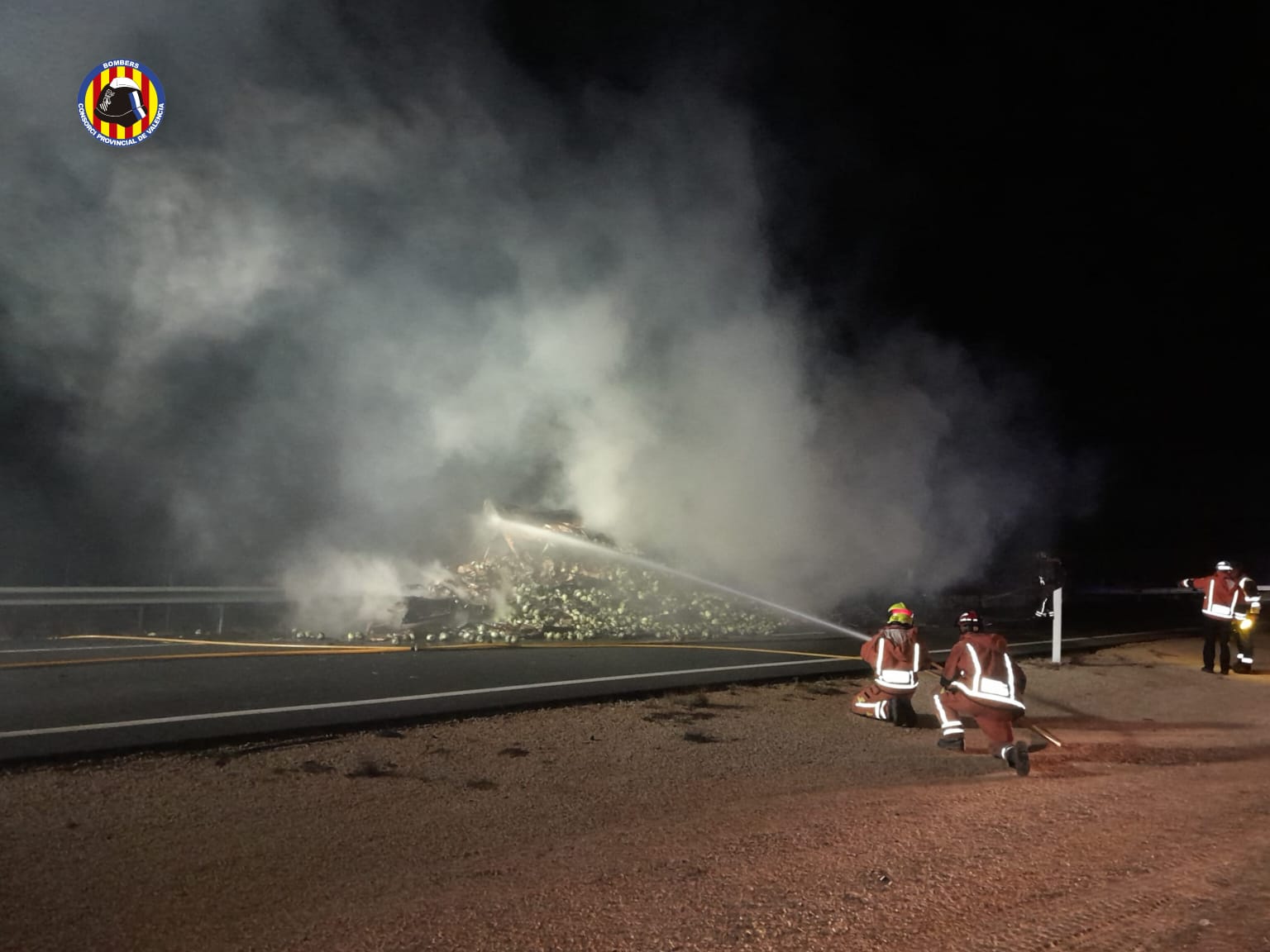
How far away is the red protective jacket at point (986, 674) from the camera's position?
6531 millimetres

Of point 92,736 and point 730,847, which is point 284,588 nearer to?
point 92,736

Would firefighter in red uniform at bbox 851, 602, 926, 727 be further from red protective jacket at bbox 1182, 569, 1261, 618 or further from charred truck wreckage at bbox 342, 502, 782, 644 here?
red protective jacket at bbox 1182, 569, 1261, 618

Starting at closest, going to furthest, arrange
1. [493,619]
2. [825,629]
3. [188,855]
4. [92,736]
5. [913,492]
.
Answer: [188,855]
[92,736]
[493,619]
[825,629]
[913,492]

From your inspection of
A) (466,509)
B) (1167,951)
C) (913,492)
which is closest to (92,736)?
(1167,951)

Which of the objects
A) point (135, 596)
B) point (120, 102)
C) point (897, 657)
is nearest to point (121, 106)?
point (120, 102)

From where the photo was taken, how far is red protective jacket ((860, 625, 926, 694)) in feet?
24.5

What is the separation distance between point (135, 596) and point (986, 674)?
419 inches

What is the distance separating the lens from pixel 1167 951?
3395 mm

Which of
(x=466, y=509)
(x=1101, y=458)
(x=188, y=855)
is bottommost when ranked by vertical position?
(x=188, y=855)

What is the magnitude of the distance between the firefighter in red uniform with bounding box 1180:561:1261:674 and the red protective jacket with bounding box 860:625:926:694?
219 inches

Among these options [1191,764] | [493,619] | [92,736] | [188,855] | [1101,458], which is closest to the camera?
[188,855]

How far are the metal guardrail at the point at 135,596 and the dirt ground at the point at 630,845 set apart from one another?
694 cm

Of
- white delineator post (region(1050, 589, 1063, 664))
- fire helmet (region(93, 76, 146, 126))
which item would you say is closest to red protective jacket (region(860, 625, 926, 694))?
white delineator post (region(1050, 589, 1063, 664))

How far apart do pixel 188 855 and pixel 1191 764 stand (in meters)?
6.67
